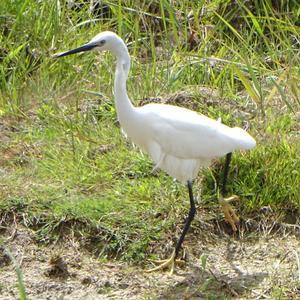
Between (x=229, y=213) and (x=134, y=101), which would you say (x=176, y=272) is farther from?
(x=134, y=101)

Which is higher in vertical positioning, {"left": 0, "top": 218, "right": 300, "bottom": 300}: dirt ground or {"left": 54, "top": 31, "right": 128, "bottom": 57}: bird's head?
{"left": 54, "top": 31, "right": 128, "bottom": 57}: bird's head

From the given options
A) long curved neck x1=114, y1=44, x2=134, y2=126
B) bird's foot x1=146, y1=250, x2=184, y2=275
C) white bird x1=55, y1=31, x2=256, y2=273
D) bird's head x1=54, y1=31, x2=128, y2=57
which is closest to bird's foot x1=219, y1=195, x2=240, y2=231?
white bird x1=55, y1=31, x2=256, y2=273

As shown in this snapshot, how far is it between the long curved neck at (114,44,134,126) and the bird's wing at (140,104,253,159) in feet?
0.33

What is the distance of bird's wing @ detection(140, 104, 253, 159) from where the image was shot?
16.3ft

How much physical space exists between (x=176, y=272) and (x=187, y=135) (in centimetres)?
67

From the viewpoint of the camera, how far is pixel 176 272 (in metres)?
4.88

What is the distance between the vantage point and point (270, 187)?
5.29 metres

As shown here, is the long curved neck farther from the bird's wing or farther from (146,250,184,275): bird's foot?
(146,250,184,275): bird's foot

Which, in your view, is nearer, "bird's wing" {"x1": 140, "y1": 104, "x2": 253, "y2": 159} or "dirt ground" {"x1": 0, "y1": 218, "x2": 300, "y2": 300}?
"dirt ground" {"x1": 0, "y1": 218, "x2": 300, "y2": 300}

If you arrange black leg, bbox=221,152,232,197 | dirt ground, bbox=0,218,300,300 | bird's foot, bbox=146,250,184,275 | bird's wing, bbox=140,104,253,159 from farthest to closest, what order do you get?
black leg, bbox=221,152,232,197
bird's wing, bbox=140,104,253,159
bird's foot, bbox=146,250,184,275
dirt ground, bbox=0,218,300,300

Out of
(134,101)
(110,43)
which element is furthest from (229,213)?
(134,101)

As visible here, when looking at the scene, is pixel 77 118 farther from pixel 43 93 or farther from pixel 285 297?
pixel 285 297

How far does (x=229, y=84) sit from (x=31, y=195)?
1805 mm

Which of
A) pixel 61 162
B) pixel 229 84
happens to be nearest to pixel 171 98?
pixel 229 84
